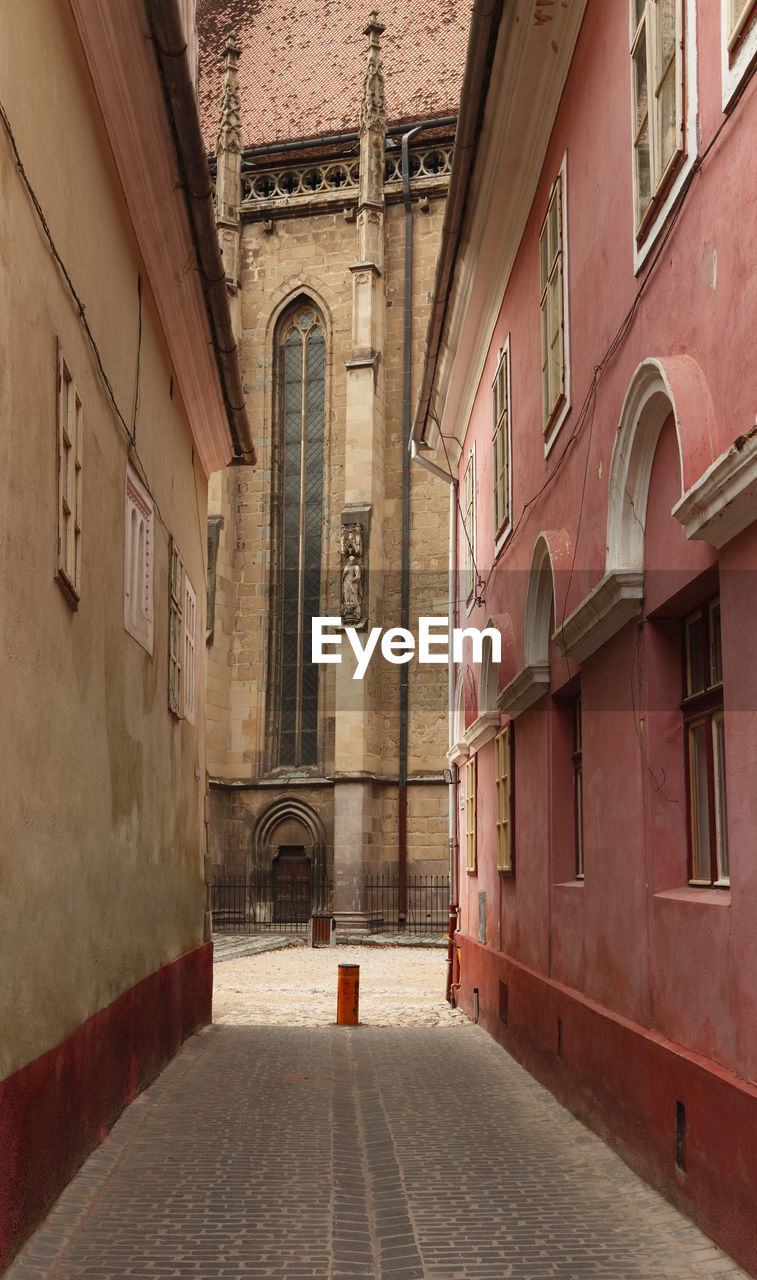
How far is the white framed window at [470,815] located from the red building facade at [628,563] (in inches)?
96.7

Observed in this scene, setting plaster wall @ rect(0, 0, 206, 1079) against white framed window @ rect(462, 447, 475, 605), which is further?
white framed window @ rect(462, 447, 475, 605)

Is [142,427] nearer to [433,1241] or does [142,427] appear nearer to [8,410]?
[8,410]

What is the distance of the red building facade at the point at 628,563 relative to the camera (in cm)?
523

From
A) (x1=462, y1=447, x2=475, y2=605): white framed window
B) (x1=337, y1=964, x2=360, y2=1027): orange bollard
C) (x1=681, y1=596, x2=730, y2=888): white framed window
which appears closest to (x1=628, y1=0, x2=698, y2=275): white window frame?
(x1=681, y1=596, x2=730, y2=888): white framed window

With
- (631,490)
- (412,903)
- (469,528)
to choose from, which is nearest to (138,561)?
(631,490)

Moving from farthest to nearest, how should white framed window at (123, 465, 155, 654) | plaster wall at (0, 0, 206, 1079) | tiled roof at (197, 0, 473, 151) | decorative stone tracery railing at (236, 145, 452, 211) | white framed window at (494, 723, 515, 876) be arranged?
tiled roof at (197, 0, 473, 151) → decorative stone tracery railing at (236, 145, 452, 211) → white framed window at (494, 723, 515, 876) → white framed window at (123, 465, 155, 654) → plaster wall at (0, 0, 206, 1079)

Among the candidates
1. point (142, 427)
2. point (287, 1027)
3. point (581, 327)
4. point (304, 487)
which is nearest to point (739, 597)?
point (581, 327)

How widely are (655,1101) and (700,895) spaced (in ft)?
3.32

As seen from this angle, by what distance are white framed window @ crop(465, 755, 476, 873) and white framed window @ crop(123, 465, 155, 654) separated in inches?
257

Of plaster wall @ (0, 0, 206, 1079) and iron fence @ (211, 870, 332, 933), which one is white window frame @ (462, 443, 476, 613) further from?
iron fence @ (211, 870, 332, 933)

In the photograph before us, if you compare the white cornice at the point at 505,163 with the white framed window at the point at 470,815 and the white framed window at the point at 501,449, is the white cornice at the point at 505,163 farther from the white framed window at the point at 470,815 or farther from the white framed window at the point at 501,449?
the white framed window at the point at 470,815

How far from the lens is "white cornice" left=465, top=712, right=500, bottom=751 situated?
1314 cm

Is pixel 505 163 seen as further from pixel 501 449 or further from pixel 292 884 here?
pixel 292 884

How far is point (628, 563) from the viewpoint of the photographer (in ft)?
23.3
